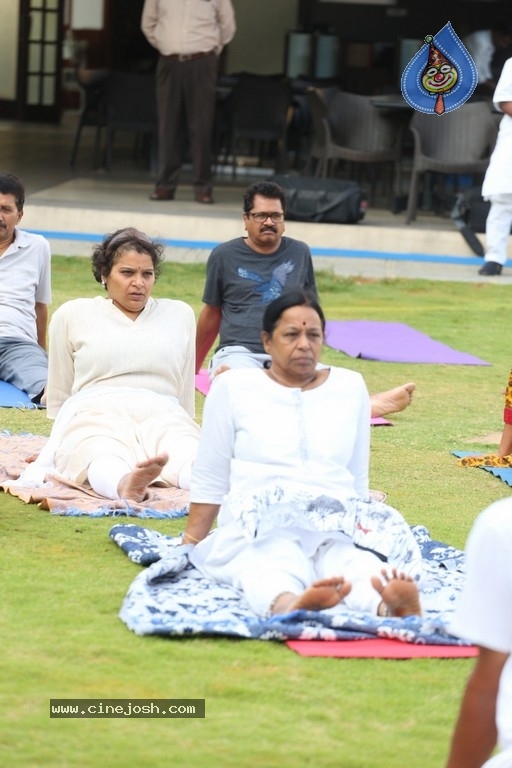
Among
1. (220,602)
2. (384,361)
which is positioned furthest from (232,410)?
(384,361)

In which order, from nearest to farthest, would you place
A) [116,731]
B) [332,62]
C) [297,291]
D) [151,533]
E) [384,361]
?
[116,731]
[297,291]
[151,533]
[384,361]
[332,62]

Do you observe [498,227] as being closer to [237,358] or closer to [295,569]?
[237,358]

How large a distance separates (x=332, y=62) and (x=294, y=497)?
52.6 feet

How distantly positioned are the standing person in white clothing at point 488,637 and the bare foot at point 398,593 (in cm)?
137

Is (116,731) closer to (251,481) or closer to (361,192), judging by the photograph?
(251,481)

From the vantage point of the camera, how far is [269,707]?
3436mm

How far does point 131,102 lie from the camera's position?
15.2 metres

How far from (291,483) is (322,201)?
29.4 feet

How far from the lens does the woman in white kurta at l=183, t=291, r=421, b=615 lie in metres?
4.12

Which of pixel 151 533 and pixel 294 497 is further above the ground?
pixel 294 497

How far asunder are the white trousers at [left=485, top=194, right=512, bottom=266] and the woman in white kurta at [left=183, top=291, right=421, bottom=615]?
740cm

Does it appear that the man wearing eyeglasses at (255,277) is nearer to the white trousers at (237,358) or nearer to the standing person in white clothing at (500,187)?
the white trousers at (237,358)

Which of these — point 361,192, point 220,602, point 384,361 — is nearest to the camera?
point 220,602

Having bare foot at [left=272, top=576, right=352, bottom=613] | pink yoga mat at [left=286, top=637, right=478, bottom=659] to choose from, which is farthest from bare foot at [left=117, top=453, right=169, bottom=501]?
pink yoga mat at [left=286, top=637, right=478, bottom=659]
